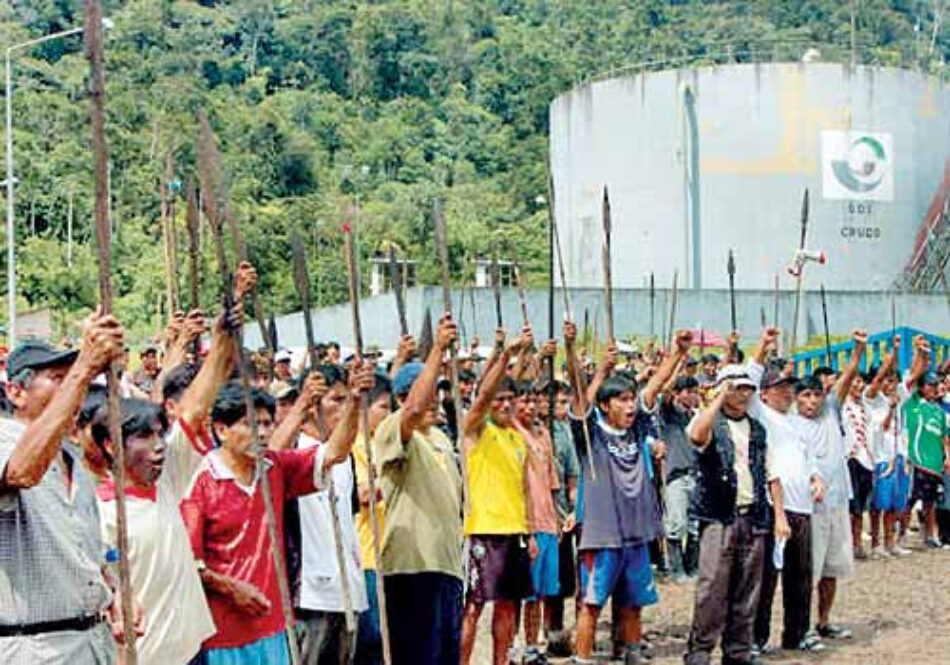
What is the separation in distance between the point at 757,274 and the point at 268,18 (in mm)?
53314

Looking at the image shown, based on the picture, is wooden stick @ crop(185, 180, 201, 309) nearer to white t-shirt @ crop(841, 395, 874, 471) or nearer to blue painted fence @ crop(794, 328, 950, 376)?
white t-shirt @ crop(841, 395, 874, 471)

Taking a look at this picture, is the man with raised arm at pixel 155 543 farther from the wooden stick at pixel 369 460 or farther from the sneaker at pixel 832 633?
the sneaker at pixel 832 633

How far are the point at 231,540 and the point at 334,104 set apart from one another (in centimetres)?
6429

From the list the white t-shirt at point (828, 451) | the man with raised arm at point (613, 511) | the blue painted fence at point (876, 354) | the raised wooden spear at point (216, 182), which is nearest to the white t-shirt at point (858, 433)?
the white t-shirt at point (828, 451)

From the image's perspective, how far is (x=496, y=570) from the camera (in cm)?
794

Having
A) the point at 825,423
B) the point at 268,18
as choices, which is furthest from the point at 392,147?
the point at 825,423

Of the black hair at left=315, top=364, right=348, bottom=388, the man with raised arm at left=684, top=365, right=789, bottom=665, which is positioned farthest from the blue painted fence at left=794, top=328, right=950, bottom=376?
the black hair at left=315, top=364, right=348, bottom=388

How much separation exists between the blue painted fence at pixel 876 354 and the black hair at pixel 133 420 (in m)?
14.9

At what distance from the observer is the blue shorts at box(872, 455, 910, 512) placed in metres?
13.5

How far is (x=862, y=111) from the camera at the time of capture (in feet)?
116

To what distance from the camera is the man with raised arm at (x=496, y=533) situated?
7.93m

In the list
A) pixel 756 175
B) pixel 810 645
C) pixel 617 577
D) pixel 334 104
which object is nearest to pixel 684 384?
pixel 810 645

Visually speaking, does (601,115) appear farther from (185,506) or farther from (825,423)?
(185,506)

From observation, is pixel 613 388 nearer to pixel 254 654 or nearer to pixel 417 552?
pixel 417 552
